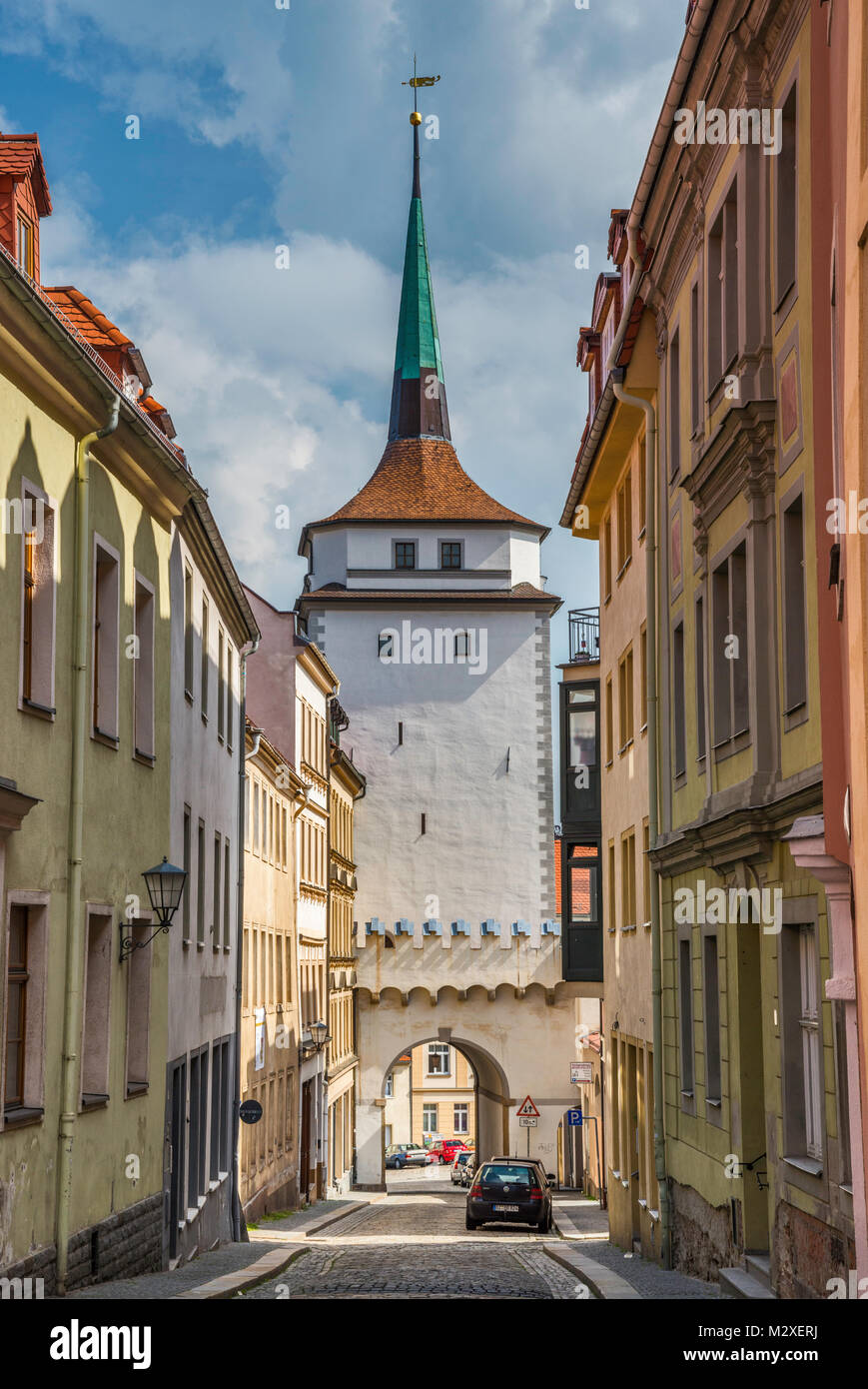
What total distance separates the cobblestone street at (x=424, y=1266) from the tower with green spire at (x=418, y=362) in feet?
107

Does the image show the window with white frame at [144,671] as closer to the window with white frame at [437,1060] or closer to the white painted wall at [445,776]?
the white painted wall at [445,776]

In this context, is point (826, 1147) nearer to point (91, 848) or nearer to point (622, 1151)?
point (91, 848)

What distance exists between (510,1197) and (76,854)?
21.4 metres

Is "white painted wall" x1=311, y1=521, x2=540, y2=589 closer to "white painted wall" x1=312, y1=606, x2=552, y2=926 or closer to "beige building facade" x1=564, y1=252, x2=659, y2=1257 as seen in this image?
"white painted wall" x1=312, y1=606, x2=552, y2=926

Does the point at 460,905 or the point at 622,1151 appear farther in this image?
the point at 460,905

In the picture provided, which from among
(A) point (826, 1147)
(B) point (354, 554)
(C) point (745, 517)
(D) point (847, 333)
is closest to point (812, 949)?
(A) point (826, 1147)

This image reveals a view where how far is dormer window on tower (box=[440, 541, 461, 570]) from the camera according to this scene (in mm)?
57062

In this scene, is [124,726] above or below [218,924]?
above

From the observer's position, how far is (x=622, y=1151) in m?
26.7

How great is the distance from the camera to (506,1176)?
34.1m

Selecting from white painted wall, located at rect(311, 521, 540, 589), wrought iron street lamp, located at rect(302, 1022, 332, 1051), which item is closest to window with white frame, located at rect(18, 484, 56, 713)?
wrought iron street lamp, located at rect(302, 1022, 332, 1051)

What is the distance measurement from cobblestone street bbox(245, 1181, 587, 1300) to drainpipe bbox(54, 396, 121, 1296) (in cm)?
199
